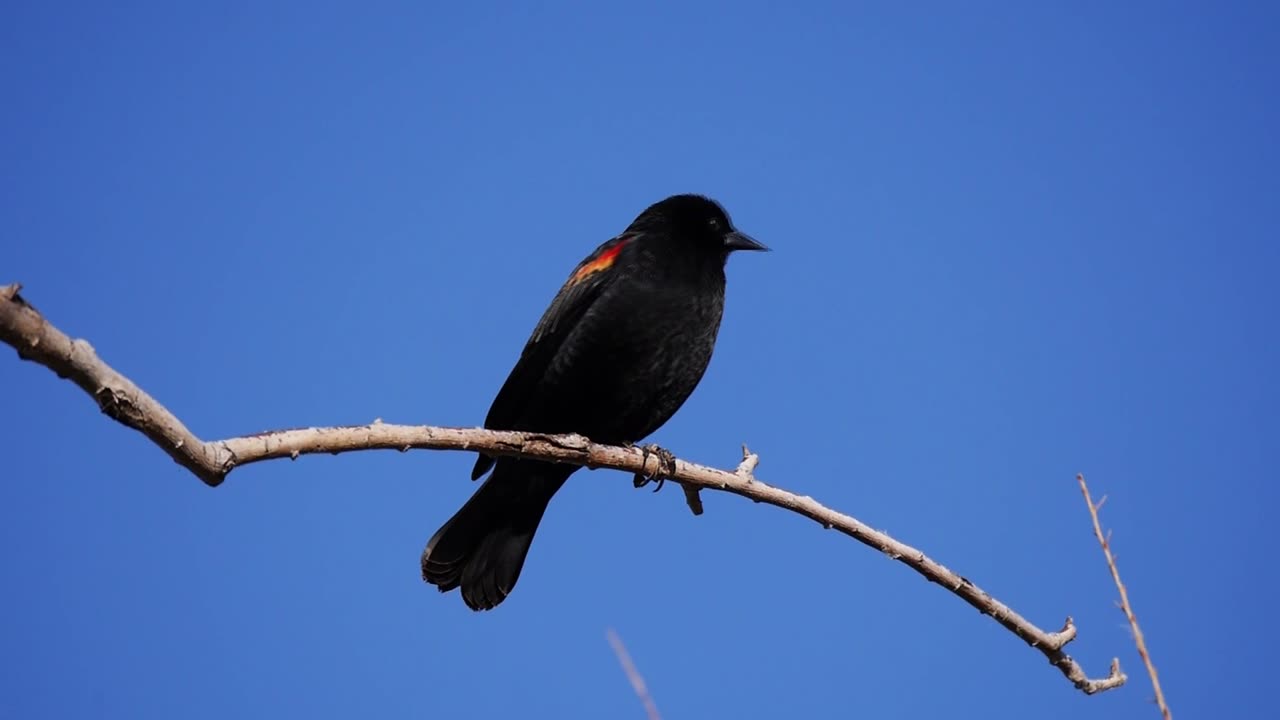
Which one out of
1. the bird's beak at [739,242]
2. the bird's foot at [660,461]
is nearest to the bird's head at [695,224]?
the bird's beak at [739,242]

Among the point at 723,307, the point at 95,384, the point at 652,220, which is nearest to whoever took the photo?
the point at 95,384

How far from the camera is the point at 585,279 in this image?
19.2 feet

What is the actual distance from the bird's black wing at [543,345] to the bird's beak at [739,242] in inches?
34.5

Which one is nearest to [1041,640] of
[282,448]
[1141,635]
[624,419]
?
[1141,635]

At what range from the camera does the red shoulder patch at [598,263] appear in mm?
5910

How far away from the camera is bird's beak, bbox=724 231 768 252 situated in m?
6.53

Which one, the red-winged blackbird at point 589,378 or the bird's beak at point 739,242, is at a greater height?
the bird's beak at point 739,242

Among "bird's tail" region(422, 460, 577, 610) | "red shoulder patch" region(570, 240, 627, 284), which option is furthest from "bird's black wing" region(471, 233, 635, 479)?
"bird's tail" region(422, 460, 577, 610)

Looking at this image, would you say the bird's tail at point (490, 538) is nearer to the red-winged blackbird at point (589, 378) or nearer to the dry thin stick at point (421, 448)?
the red-winged blackbird at point (589, 378)

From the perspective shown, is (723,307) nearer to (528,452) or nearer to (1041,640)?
(528,452)

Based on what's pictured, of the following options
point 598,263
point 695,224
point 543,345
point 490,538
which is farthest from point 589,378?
point 695,224

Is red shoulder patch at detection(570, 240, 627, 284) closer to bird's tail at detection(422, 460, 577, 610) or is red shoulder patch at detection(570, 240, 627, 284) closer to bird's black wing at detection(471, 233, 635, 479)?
bird's black wing at detection(471, 233, 635, 479)

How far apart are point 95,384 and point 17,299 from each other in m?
0.25

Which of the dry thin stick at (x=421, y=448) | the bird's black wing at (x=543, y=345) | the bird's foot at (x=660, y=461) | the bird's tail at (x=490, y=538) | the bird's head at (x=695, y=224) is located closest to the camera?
the dry thin stick at (x=421, y=448)
